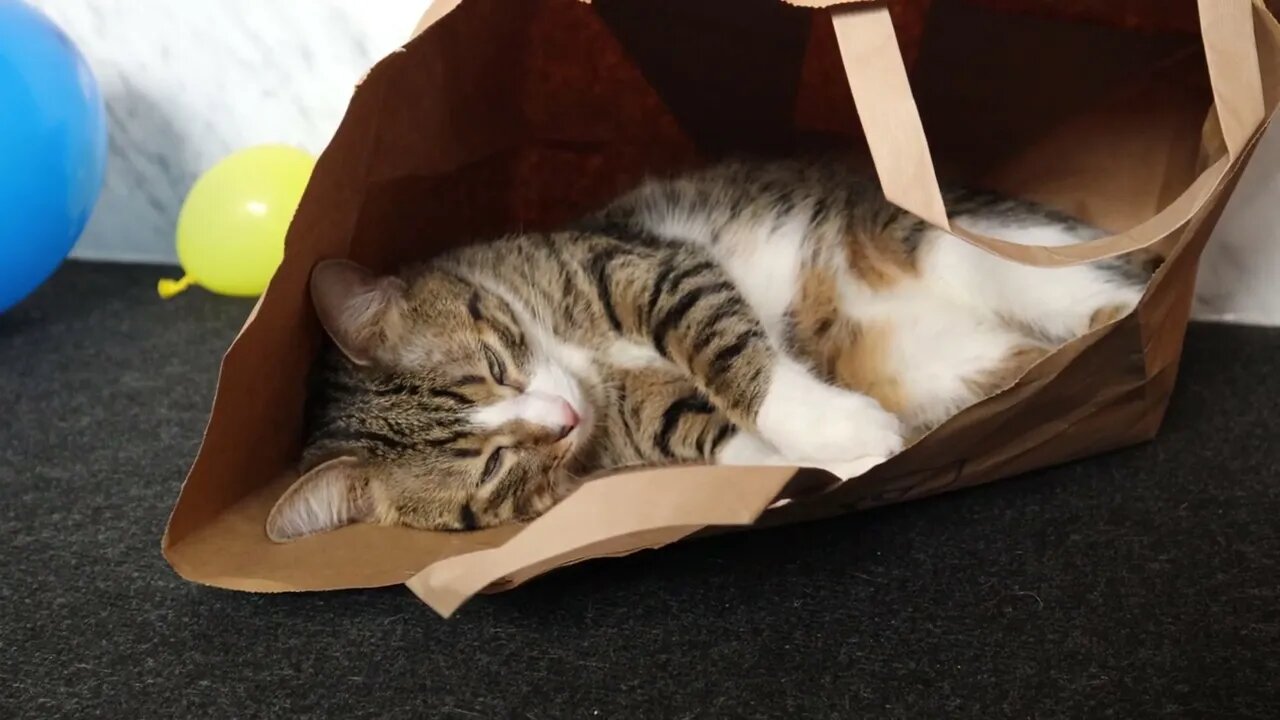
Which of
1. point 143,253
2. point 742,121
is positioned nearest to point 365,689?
point 742,121

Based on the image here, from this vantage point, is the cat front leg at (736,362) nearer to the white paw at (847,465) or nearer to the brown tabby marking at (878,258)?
the white paw at (847,465)

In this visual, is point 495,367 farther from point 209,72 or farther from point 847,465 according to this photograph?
point 209,72

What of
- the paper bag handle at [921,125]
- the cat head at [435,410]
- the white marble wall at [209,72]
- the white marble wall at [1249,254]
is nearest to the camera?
the paper bag handle at [921,125]

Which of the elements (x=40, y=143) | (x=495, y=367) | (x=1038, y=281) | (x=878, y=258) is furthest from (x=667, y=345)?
(x=40, y=143)

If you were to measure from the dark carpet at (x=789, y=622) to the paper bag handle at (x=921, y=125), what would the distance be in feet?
1.23

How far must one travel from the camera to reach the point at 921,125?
2.46 feet

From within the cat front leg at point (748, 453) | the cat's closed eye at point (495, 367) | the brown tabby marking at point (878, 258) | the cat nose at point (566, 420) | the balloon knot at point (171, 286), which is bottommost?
the cat front leg at point (748, 453)

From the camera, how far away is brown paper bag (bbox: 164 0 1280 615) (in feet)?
2.47

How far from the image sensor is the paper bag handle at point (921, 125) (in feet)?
2.36

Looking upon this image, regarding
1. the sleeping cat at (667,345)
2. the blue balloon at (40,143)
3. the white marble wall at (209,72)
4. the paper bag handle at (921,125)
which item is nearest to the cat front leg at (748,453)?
the sleeping cat at (667,345)

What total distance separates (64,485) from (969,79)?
1.42 m

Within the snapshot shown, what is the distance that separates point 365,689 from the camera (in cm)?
90

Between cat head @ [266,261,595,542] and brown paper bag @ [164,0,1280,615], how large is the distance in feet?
0.13

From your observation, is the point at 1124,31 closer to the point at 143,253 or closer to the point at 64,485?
the point at 64,485
